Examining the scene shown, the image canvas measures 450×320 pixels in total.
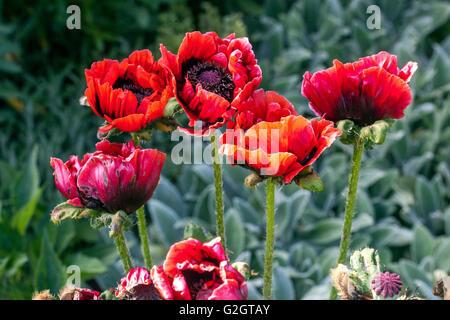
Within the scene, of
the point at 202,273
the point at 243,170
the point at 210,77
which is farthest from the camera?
the point at 243,170

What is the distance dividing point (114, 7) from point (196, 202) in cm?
90

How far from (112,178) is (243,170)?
3.60 feet

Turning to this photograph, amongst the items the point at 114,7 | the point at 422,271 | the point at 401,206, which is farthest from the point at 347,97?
the point at 114,7

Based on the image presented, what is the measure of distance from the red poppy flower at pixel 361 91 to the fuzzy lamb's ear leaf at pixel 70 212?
27 centimetres

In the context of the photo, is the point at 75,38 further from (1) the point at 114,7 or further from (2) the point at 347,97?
(2) the point at 347,97

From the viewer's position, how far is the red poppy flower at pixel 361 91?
0.61 metres

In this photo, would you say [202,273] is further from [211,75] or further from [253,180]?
[211,75]

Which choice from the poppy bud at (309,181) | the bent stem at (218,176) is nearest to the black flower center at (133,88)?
the bent stem at (218,176)

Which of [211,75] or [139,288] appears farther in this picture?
[211,75]

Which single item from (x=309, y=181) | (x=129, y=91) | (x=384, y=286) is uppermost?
(x=129, y=91)

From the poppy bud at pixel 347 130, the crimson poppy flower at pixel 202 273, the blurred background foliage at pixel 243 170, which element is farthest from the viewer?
the blurred background foliage at pixel 243 170

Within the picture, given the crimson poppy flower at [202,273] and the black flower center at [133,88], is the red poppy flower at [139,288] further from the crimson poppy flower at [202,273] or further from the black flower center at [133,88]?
the black flower center at [133,88]

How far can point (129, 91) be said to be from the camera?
25.0 inches

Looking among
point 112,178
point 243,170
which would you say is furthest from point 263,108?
point 243,170
